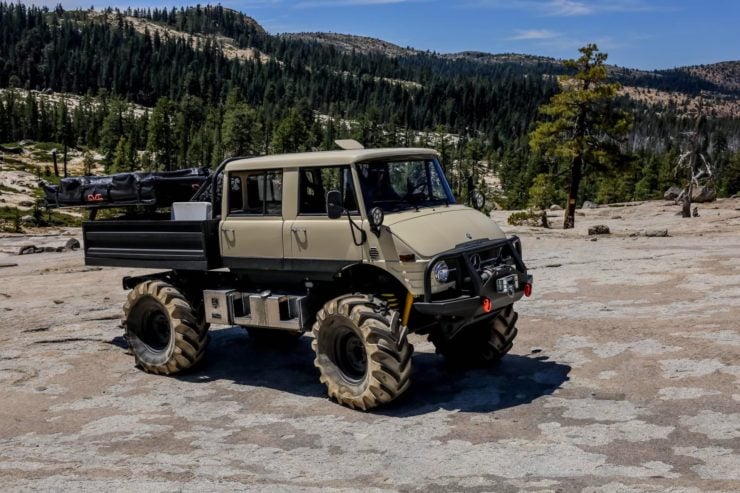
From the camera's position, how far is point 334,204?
948cm

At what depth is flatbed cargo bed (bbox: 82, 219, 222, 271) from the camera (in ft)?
36.7

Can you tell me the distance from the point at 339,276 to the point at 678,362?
18.0ft

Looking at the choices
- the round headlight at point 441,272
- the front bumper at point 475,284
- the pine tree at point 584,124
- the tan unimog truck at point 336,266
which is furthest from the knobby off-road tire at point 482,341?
the pine tree at point 584,124

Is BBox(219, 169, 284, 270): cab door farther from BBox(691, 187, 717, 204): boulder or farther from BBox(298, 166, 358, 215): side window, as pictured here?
BBox(691, 187, 717, 204): boulder

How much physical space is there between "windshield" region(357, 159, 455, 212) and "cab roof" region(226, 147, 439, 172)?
4.4 inches

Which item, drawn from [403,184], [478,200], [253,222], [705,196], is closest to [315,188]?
[253,222]

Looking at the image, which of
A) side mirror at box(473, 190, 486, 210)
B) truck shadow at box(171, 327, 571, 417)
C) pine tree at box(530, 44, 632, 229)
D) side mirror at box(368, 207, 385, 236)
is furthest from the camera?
pine tree at box(530, 44, 632, 229)

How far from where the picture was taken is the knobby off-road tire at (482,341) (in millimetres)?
11188

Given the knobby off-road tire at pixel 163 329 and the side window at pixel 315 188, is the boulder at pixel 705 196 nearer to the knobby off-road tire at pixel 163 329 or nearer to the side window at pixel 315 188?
the side window at pixel 315 188

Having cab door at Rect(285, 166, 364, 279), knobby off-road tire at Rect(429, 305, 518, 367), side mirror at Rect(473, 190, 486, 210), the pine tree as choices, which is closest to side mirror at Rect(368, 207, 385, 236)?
cab door at Rect(285, 166, 364, 279)

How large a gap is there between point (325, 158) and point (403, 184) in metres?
1.26

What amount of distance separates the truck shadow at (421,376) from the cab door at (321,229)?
2.07 meters

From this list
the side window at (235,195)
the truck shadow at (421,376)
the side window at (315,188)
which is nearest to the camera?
the truck shadow at (421,376)

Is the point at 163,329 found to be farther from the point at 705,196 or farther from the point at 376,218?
the point at 705,196
